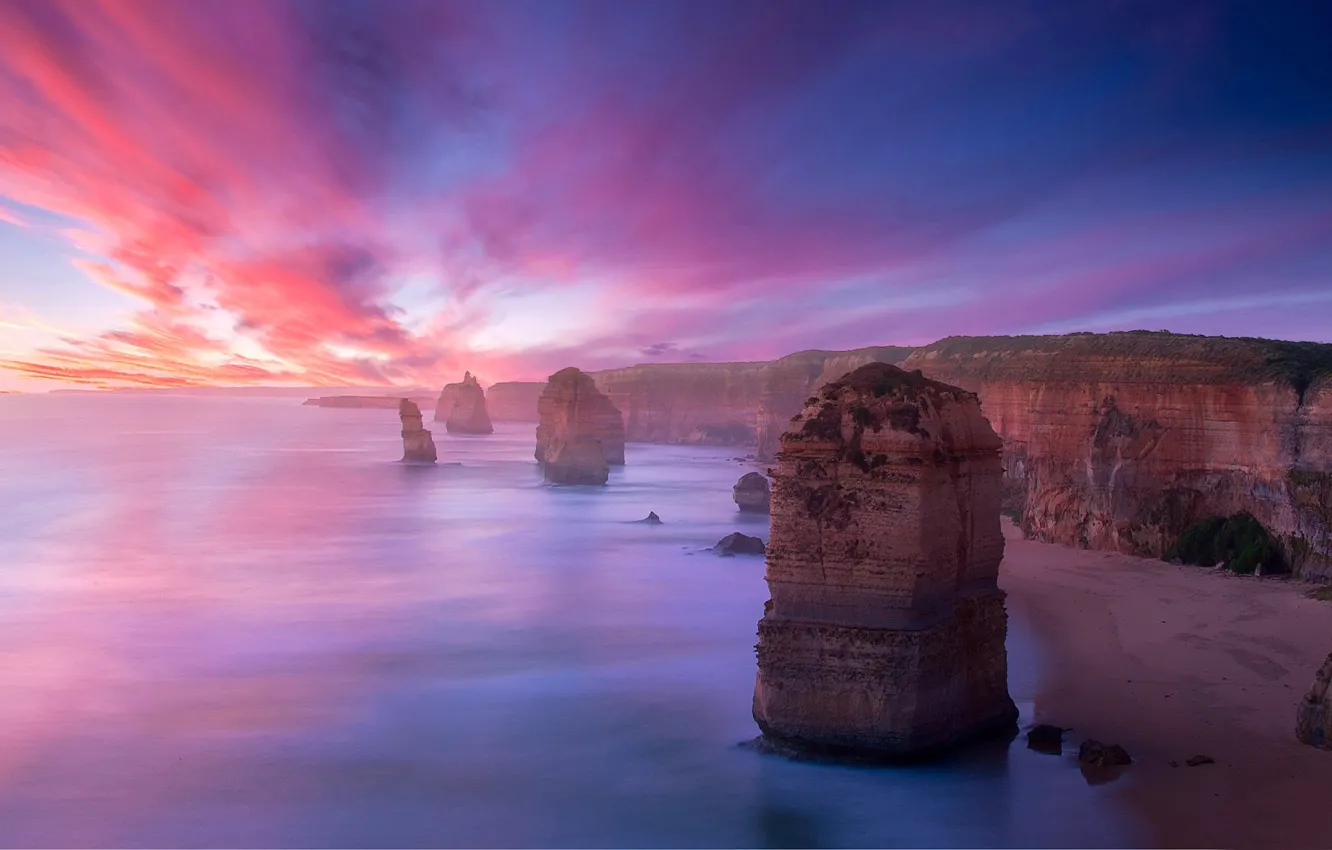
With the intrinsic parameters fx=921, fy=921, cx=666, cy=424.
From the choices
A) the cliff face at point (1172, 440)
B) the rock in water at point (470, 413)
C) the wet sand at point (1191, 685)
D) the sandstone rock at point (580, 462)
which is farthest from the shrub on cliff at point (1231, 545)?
the rock in water at point (470, 413)

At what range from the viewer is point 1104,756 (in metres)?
14.6

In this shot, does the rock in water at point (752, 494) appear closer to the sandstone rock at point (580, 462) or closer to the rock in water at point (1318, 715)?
the sandstone rock at point (580, 462)

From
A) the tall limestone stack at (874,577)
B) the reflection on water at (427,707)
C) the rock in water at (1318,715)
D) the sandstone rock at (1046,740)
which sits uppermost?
the tall limestone stack at (874,577)

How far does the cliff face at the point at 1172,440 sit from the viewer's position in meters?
27.2

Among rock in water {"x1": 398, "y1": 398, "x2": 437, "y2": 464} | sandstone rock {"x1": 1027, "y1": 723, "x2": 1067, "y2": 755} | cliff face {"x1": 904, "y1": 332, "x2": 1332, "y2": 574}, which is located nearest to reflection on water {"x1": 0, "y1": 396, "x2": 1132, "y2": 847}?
sandstone rock {"x1": 1027, "y1": 723, "x2": 1067, "y2": 755}

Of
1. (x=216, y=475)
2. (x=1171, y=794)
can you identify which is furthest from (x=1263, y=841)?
(x=216, y=475)

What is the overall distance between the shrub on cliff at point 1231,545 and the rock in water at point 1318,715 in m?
14.6

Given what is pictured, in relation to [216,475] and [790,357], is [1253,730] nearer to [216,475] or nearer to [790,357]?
[216,475]

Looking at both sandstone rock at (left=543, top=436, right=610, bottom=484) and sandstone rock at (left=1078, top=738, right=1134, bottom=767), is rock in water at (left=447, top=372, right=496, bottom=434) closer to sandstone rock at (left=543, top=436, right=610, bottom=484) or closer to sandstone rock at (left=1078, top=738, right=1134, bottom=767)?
sandstone rock at (left=543, top=436, right=610, bottom=484)

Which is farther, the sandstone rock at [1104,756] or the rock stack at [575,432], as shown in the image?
the rock stack at [575,432]

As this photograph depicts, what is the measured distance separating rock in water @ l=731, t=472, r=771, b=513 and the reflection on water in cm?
719

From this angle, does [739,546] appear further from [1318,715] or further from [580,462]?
[580,462]

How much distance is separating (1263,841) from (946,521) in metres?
5.71

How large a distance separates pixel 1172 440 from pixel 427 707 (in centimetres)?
2598
